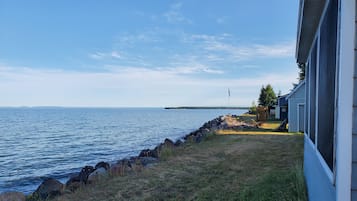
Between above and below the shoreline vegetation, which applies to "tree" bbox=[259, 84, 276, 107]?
above

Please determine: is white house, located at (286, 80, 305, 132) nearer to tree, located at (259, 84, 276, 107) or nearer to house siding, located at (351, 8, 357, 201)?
house siding, located at (351, 8, 357, 201)

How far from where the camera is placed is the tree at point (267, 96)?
47875mm

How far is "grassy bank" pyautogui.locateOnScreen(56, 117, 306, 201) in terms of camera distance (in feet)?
17.7

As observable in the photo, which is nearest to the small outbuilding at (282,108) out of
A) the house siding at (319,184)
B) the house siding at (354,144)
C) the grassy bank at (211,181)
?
the grassy bank at (211,181)

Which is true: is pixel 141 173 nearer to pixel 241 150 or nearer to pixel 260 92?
pixel 241 150

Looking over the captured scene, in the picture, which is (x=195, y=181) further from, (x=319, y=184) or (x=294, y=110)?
(x=294, y=110)

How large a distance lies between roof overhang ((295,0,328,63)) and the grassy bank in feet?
8.87

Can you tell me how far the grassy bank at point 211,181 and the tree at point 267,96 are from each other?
40202 mm

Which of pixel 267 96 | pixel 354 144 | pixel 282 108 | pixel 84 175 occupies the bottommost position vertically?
pixel 84 175

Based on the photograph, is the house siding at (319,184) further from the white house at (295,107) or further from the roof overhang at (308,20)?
the white house at (295,107)

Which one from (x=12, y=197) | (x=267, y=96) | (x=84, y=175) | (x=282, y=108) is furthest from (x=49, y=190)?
(x=267, y=96)

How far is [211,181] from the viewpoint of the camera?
636cm

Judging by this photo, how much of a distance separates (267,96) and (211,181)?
146 ft

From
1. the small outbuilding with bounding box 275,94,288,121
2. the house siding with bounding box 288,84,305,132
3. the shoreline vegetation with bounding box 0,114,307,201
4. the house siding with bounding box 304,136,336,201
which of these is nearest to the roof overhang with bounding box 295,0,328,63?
the house siding with bounding box 304,136,336,201
